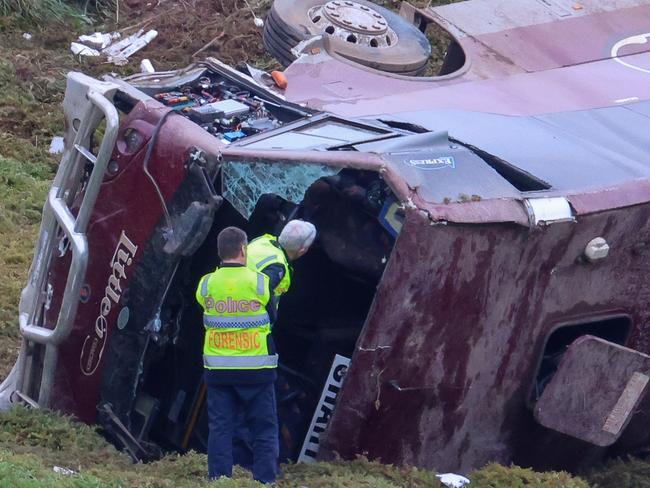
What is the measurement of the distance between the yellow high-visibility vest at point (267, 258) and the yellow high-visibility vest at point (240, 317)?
63 mm

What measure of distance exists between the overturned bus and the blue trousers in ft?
0.70

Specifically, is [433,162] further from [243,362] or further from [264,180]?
[243,362]

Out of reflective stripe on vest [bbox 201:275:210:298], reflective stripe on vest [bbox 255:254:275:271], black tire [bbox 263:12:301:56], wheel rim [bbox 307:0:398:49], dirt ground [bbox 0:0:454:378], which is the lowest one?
dirt ground [bbox 0:0:454:378]

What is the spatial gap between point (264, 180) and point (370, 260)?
1.82 feet

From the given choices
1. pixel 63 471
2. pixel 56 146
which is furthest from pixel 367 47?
pixel 56 146

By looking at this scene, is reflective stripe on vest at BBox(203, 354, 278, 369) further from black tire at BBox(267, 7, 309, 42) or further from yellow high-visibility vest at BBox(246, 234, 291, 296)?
black tire at BBox(267, 7, 309, 42)

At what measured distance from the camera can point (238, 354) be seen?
477 centimetres

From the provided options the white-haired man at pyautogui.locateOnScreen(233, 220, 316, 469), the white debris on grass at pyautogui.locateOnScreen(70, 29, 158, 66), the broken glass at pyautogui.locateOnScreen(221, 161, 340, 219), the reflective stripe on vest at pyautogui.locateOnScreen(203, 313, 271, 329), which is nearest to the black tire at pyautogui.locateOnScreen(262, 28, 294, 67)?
the broken glass at pyautogui.locateOnScreen(221, 161, 340, 219)

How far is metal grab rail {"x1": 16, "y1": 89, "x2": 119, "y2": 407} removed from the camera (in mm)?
5309

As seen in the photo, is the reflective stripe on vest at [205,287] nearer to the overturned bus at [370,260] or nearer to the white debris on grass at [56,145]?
the overturned bus at [370,260]

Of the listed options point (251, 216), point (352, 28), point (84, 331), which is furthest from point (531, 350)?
point (352, 28)

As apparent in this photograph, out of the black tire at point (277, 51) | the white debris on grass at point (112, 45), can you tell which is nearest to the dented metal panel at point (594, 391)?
the black tire at point (277, 51)

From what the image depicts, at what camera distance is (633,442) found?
5.52 m

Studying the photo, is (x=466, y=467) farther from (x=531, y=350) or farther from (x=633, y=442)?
(x=633, y=442)
